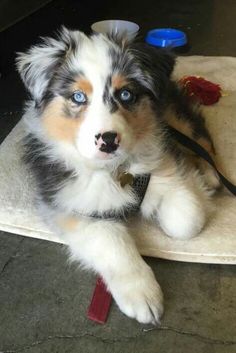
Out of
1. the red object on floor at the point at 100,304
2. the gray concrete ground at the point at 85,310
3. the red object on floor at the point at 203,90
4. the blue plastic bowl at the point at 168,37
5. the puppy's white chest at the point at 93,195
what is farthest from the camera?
the blue plastic bowl at the point at 168,37

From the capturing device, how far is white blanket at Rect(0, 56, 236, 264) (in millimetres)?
2260

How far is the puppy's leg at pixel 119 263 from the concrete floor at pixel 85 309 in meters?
0.09

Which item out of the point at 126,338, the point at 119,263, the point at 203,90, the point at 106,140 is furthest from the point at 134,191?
the point at 203,90

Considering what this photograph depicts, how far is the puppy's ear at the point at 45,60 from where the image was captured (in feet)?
6.76

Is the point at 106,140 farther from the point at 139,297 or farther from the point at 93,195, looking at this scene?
the point at 139,297

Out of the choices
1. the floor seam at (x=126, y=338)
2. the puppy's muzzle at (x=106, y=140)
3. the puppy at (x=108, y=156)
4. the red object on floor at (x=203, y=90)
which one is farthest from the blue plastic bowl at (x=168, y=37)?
the floor seam at (x=126, y=338)

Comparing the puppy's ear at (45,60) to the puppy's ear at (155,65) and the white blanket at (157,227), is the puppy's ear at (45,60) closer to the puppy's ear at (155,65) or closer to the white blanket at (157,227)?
the puppy's ear at (155,65)

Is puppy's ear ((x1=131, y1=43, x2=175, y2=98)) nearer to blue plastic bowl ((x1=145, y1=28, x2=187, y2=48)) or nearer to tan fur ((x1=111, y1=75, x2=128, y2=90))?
tan fur ((x1=111, y1=75, x2=128, y2=90))

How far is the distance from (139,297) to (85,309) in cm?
28

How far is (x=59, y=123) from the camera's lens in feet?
6.82

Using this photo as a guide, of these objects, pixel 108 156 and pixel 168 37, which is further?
pixel 168 37

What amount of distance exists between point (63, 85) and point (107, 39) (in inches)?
11.7

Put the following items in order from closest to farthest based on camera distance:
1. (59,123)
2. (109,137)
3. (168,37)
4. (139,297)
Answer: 1. (109,137)
2. (139,297)
3. (59,123)
4. (168,37)

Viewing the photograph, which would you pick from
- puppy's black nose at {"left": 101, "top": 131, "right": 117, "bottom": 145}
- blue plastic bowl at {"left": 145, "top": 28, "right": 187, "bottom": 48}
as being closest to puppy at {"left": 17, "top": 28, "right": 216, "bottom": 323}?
puppy's black nose at {"left": 101, "top": 131, "right": 117, "bottom": 145}
